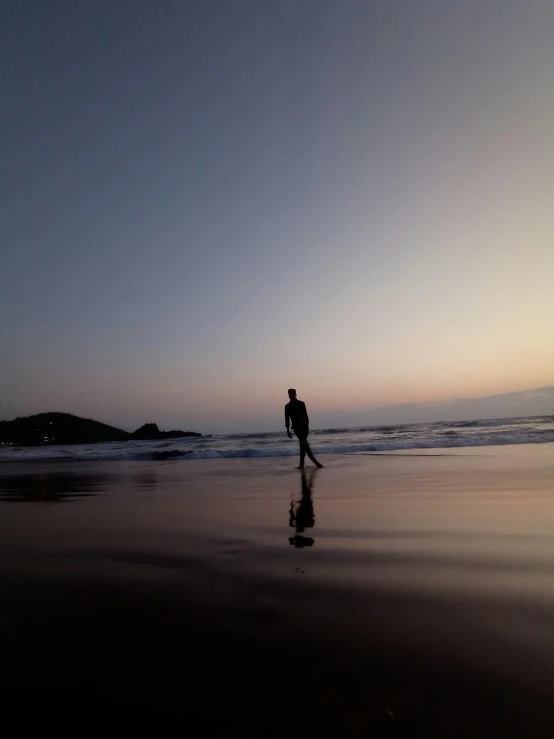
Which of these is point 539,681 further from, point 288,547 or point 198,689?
point 288,547

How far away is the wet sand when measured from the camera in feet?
3.84

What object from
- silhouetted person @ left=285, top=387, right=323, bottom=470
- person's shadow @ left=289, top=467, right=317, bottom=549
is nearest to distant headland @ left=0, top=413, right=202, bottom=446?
silhouetted person @ left=285, top=387, right=323, bottom=470

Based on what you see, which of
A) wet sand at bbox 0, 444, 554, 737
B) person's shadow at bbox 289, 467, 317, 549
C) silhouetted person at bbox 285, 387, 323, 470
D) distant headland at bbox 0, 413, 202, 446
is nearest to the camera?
wet sand at bbox 0, 444, 554, 737

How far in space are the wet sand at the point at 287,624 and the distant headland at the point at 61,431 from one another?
158 ft

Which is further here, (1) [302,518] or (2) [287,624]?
(1) [302,518]

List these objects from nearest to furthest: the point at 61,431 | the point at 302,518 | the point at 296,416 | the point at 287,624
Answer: the point at 287,624 → the point at 302,518 → the point at 296,416 → the point at 61,431

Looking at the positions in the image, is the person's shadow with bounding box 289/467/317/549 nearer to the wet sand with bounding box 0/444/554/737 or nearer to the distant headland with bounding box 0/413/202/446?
the wet sand with bounding box 0/444/554/737

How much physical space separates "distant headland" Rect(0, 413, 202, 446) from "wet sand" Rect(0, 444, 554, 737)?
4807 cm

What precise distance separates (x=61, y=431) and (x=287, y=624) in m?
64.3

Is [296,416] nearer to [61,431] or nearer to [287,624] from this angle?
[287,624]

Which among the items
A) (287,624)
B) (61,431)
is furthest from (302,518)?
(61,431)

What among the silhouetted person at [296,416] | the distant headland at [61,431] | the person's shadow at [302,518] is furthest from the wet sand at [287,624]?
the distant headland at [61,431]

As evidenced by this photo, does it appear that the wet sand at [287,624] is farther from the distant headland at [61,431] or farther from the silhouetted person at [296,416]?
the distant headland at [61,431]

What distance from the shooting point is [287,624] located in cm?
173
